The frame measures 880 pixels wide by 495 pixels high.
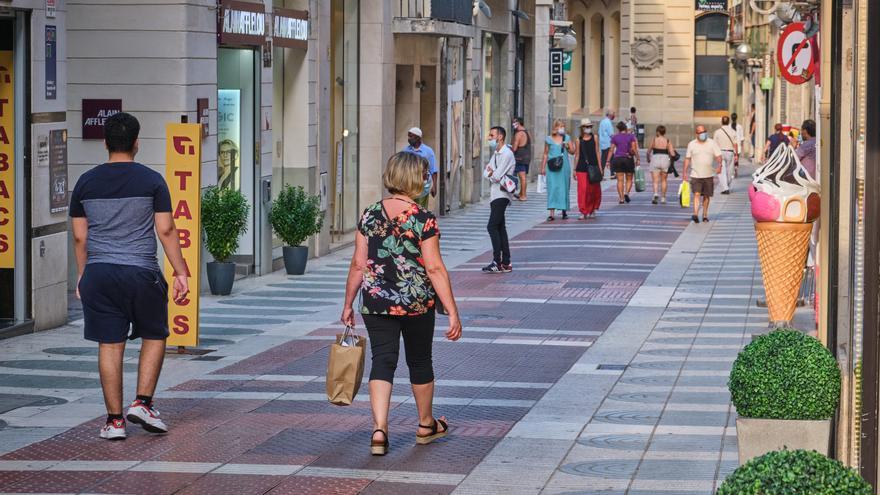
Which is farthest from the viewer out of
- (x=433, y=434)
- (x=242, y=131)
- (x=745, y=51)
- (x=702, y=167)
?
(x=745, y=51)

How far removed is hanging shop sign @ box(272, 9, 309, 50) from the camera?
21255 millimetres

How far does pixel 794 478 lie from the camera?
4840 mm

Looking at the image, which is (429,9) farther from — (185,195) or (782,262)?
(782,262)

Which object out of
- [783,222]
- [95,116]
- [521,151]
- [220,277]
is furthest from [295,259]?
[521,151]

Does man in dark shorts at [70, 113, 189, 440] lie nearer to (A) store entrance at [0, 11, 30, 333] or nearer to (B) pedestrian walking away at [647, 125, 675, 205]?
(A) store entrance at [0, 11, 30, 333]

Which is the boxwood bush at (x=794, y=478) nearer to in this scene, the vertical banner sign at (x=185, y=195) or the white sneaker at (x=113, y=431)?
the white sneaker at (x=113, y=431)

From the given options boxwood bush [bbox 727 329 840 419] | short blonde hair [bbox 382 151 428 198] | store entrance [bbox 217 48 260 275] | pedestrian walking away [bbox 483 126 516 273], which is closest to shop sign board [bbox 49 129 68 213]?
store entrance [bbox 217 48 260 275]

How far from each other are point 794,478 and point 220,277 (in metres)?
13.9

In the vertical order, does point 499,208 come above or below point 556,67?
below

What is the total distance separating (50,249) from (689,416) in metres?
6.71

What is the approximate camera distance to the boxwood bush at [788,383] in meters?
7.69

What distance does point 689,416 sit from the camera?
10.8 m

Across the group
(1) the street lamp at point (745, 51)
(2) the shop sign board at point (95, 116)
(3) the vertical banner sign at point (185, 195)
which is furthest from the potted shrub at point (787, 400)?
(1) the street lamp at point (745, 51)

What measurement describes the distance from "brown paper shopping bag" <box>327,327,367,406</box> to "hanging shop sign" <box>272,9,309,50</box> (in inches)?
478
